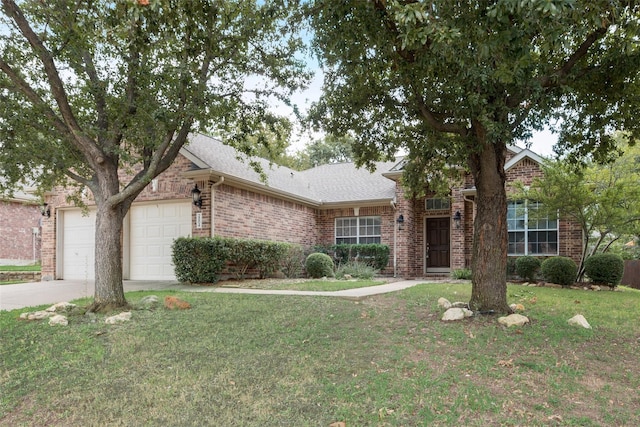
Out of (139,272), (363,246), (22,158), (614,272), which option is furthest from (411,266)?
(22,158)

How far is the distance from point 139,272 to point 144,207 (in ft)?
6.34

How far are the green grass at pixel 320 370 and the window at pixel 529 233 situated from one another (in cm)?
697

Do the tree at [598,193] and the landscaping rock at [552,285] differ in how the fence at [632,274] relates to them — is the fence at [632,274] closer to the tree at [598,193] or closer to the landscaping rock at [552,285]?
the tree at [598,193]

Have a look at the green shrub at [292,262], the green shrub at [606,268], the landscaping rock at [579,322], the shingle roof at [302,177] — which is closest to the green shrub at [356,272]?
the green shrub at [292,262]

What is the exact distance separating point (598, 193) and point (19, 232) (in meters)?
22.9

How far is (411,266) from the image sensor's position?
15.4m

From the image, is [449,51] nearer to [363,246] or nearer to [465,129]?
[465,129]

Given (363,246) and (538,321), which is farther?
(363,246)

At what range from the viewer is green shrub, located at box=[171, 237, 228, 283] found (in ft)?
36.4

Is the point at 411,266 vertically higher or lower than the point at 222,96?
lower

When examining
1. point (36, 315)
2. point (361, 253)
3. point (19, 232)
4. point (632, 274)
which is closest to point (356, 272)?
point (361, 253)

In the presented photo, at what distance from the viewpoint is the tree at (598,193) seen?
34.1 feet

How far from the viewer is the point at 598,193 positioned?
431 inches

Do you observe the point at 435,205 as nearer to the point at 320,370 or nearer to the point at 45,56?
the point at 320,370
